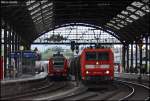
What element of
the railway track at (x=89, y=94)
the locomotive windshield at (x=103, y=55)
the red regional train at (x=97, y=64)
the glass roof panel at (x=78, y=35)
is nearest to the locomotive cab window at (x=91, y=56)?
the red regional train at (x=97, y=64)

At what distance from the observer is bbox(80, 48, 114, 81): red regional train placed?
37706mm

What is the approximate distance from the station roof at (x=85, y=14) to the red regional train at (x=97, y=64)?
13.4 metres

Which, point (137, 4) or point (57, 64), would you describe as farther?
point (137, 4)

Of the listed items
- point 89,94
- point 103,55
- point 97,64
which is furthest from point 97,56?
point 89,94

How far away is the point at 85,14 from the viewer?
79062 mm

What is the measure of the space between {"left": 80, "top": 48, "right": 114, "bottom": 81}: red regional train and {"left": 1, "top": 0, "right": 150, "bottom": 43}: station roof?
1342 cm

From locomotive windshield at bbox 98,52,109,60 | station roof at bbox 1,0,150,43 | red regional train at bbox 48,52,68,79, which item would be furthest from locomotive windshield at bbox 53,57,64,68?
locomotive windshield at bbox 98,52,109,60

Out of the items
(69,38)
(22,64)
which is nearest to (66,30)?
(69,38)

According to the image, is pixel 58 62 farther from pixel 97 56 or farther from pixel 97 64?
pixel 97 64

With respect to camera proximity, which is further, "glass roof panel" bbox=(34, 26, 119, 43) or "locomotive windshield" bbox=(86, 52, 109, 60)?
"glass roof panel" bbox=(34, 26, 119, 43)

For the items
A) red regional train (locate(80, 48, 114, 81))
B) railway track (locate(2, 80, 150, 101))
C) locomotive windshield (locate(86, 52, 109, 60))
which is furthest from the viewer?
locomotive windshield (locate(86, 52, 109, 60))

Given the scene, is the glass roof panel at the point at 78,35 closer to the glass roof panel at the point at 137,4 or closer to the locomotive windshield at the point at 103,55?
the glass roof panel at the point at 137,4

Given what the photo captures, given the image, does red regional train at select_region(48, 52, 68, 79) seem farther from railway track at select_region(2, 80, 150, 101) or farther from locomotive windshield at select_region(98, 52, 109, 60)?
locomotive windshield at select_region(98, 52, 109, 60)

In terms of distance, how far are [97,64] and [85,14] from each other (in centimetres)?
4154
